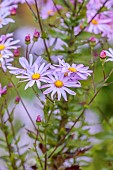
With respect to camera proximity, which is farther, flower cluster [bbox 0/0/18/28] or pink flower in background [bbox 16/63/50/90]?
flower cluster [bbox 0/0/18/28]

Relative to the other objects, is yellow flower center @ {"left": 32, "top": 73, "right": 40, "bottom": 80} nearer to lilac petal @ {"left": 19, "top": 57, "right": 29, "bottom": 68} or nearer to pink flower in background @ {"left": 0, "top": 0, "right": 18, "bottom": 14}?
lilac petal @ {"left": 19, "top": 57, "right": 29, "bottom": 68}

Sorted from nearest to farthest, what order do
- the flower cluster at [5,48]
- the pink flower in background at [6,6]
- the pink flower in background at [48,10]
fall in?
the flower cluster at [5,48] < the pink flower in background at [6,6] < the pink flower in background at [48,10]

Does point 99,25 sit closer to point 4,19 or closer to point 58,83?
point 4,19

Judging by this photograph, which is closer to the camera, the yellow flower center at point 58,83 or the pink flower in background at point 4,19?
the yellow flower center at point 58,83

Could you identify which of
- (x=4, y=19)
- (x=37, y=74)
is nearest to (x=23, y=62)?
(x=37, y=74)

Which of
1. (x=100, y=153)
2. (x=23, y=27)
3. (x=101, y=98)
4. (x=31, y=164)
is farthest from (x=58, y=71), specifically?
(x=23, y=27)

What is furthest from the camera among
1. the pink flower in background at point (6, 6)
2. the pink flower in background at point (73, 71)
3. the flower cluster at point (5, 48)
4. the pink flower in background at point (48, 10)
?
the pink flower in background at point (48, 10)

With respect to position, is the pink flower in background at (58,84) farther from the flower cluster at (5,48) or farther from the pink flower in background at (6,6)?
the pink flower in background at (6,6)

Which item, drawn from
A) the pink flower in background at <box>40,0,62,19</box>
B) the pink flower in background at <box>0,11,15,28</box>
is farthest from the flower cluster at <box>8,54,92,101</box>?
the pink flower in background at <box>40,0,62,19</box>

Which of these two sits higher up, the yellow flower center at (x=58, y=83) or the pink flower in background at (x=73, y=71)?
the pink flower in background at (x=73, y=71)

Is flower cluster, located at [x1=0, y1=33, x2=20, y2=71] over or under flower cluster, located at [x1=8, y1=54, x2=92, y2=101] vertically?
over

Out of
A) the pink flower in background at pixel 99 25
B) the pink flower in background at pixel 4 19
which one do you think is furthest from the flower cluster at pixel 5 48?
the pink flower in background at pixel 99 25

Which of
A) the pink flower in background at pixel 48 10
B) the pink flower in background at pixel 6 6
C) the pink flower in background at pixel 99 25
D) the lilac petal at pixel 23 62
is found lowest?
the lilac petal at pixel 23 62
